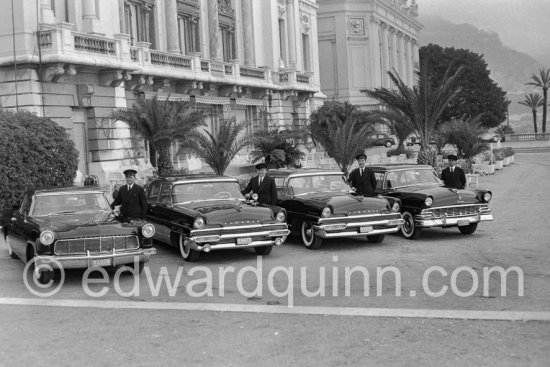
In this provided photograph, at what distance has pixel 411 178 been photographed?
16047 millimetres

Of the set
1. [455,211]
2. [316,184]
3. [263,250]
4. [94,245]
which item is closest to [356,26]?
[316,184]

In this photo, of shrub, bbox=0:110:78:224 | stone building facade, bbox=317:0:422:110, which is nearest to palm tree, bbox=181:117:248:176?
shrub, bbox=0:110:78:224

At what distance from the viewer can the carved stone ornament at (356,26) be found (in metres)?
69.9

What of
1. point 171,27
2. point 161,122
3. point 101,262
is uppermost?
point 171,27

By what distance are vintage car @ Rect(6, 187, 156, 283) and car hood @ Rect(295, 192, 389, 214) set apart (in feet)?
12.4

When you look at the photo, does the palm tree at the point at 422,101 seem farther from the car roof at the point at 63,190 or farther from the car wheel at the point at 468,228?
the car roof at the point at 63,190

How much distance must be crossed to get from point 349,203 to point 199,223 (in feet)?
10.3

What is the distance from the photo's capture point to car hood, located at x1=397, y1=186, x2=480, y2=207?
47.6 ft

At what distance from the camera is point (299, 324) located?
7918mm

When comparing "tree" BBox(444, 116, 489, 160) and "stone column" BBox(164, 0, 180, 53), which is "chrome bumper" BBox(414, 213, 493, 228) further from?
"tree" BBox(444, 116, 489, 160)

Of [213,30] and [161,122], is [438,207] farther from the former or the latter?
[213,30]

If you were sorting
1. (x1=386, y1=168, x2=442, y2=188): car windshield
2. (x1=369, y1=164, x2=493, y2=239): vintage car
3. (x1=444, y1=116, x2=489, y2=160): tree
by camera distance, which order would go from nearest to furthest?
(x1=369, y1=164, x2=493, y2=239): vintage car
(x1=386, y1=168, x2=442, y2=188): car windshield
(x1=444, y1=116, x2=489, y2=160): tree

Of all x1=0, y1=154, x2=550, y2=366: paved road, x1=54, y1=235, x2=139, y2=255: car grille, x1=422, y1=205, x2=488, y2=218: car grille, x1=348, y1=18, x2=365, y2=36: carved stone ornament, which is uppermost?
x1=348, y1=18, x2=365, y2=36: carved stone ornament

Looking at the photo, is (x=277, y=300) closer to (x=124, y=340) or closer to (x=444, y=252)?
(x=124, y=340)
